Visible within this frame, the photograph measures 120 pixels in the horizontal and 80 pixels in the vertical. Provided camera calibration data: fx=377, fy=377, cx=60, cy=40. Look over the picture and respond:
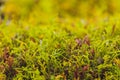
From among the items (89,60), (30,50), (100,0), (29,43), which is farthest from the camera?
(100,0)

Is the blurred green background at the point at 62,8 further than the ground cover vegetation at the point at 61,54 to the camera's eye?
Yes

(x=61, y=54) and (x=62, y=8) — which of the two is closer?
(x=61, y=54)

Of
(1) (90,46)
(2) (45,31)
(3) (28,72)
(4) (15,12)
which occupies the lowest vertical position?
(3) (28,72)

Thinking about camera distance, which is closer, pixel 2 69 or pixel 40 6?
pixel 2 69

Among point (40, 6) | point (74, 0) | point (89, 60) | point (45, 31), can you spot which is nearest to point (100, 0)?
point (74, 0)

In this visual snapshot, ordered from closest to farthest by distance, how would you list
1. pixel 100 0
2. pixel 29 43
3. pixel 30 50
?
pixel 30 50 < pixel 29 43 < pixel 100 0

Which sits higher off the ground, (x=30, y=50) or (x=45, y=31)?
(x=45, y=31)

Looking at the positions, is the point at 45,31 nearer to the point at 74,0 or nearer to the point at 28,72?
the point at 28,72

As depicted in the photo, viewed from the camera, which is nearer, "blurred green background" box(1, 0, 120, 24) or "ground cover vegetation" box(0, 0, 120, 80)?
"ground cover vegetation" box(0, 0, 120, 80)

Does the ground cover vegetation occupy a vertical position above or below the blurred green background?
below

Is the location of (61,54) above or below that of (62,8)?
below

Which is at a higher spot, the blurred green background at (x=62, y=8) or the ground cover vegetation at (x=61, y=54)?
the blurred green background at (x=62, y=8)
